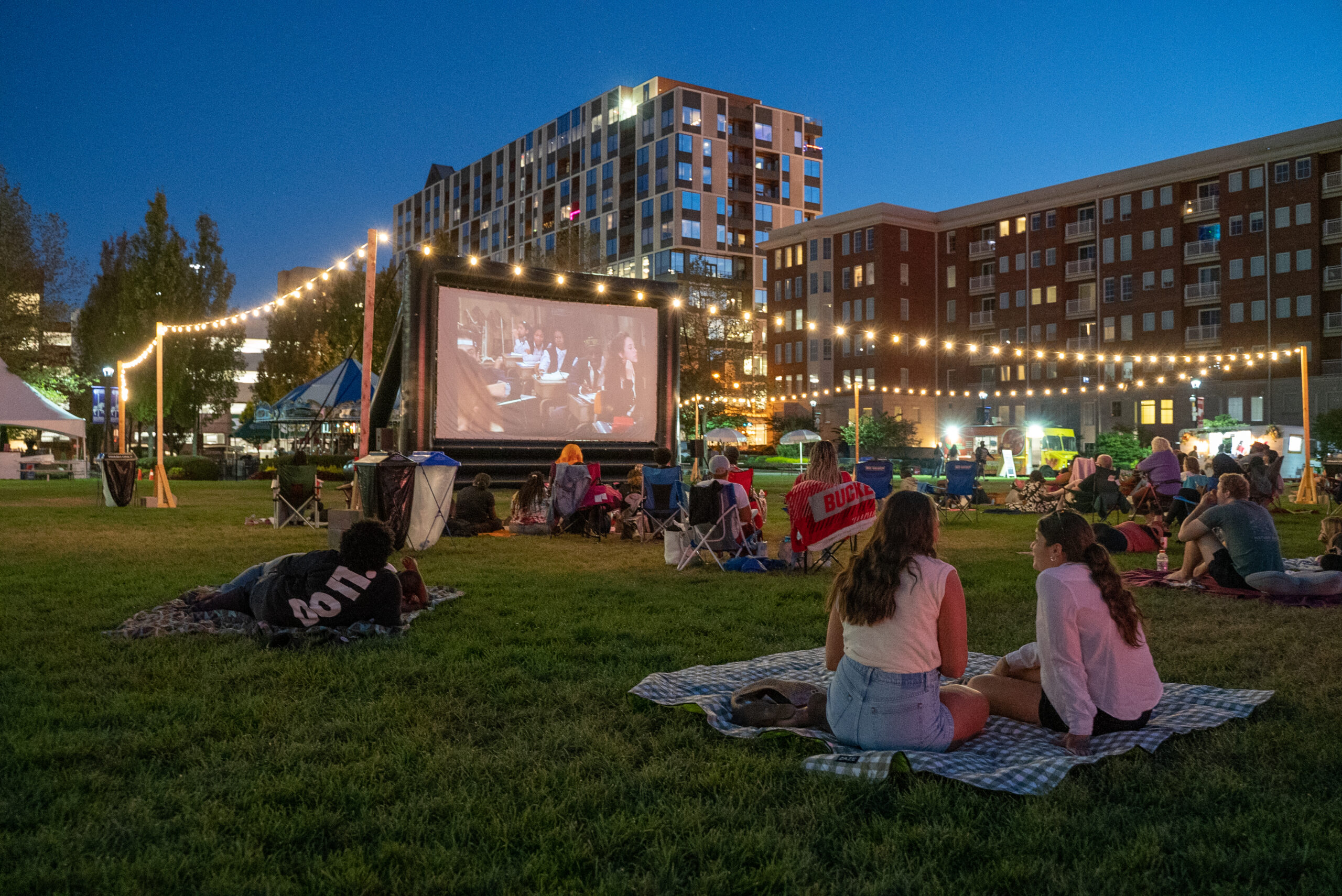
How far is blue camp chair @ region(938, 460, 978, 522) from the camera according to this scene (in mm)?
15062

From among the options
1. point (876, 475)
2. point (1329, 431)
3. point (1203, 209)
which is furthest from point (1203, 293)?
point (876, 475)

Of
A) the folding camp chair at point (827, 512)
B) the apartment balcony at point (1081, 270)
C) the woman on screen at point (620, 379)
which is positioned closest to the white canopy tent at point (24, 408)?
the woman on screen at point (620, 379)

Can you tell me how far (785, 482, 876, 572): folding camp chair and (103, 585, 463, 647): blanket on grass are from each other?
11.1ft

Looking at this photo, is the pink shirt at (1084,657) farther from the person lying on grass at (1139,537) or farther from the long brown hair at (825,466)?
the person lying on grass at (1139,537)

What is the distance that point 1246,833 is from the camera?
9.02 feet

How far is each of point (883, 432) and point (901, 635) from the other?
48.7 meters

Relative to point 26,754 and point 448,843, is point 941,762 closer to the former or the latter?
point 448,843

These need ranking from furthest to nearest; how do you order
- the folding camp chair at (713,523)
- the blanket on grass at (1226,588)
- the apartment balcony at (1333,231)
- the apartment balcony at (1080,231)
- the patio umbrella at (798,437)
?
the apartment balcony at (1080,231) < the apartment balcony at (1333,231) < the patio umbrella at (798,437) < the folding camp chair at (713,523) < the blanket on grass at (1226,588)

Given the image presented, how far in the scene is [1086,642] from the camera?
3.53 meters

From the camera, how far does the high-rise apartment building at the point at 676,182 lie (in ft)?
214

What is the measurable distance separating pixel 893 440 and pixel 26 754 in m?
49.9

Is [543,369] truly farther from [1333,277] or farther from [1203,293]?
[1203,293]

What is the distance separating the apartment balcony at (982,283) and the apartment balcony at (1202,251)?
33.5 ft

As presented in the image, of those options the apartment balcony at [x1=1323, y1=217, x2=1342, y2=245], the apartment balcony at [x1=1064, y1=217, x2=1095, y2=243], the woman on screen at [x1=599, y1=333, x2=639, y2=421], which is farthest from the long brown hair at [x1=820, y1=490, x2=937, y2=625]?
the apartment balcony at [x1=1064, y1=217, x2=1095, y2=243]
